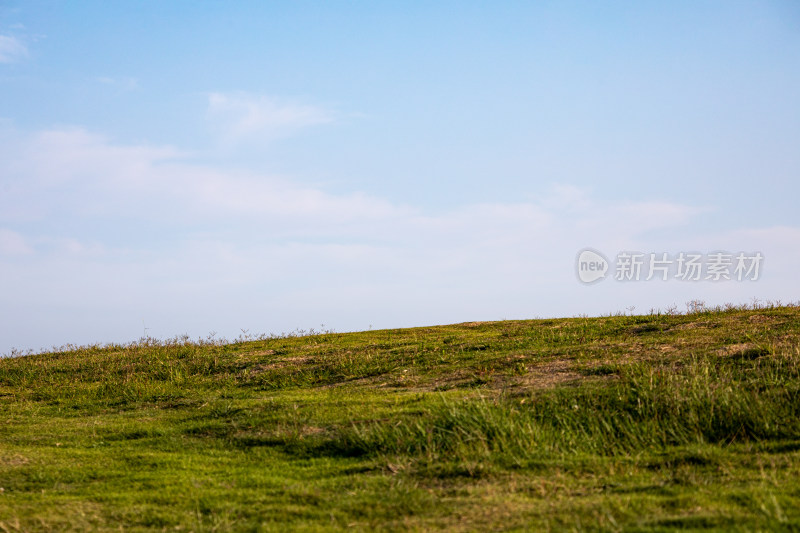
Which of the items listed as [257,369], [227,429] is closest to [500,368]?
[227,429]

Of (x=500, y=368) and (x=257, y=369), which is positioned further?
(x=257, y=369)

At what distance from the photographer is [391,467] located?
870 centimetres

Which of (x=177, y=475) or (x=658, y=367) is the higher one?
(x=658, y=367)

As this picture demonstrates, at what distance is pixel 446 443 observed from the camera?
377 inches

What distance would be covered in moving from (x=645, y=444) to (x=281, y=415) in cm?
617

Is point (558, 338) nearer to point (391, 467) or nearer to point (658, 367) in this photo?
point (658, 367)

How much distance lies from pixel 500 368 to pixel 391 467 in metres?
6.69

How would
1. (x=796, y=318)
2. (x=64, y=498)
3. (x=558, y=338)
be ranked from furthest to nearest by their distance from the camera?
(x=558, y=338) → (x=796, y=318) → (x=64, y=498)

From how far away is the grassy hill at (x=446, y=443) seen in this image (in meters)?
7.11

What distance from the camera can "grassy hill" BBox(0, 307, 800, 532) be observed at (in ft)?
23.3

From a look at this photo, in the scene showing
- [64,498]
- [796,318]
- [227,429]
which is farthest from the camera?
[796,318]

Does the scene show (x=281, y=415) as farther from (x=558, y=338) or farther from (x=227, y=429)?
(x=558, y=338)

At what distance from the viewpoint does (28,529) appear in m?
7.21

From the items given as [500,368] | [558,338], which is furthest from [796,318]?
[500,368]
